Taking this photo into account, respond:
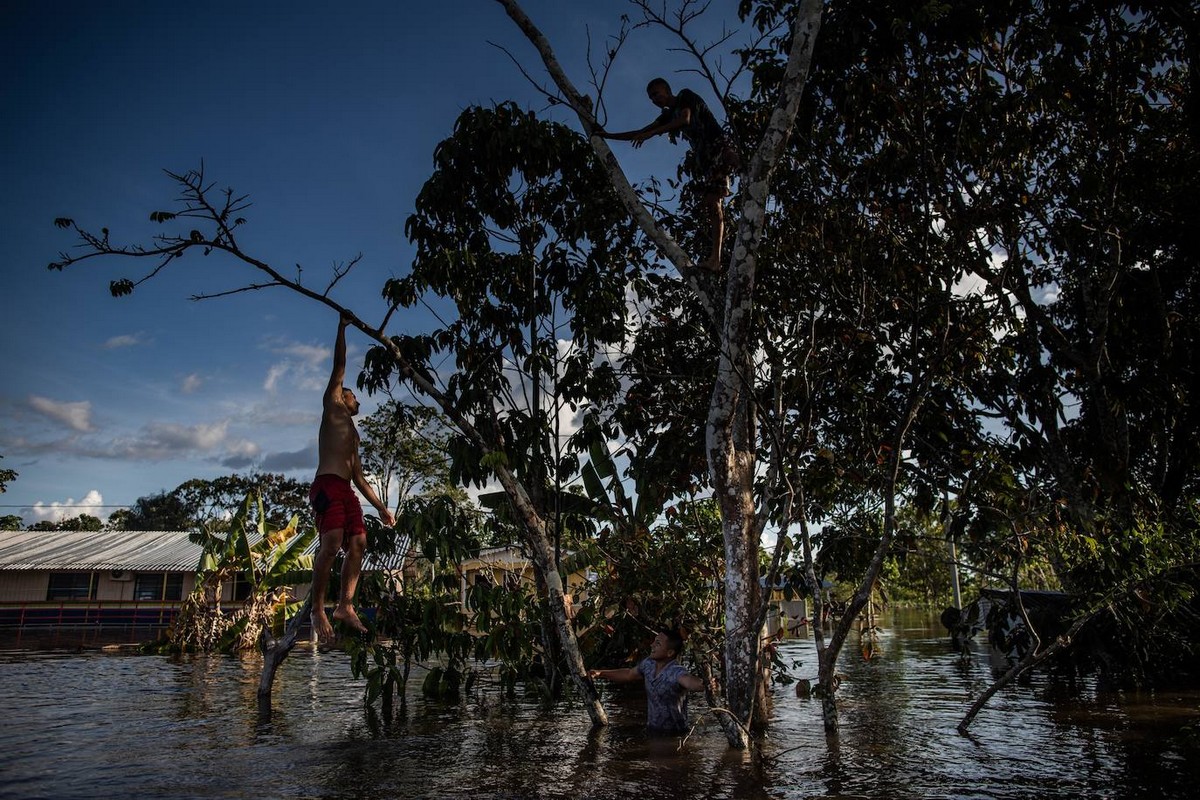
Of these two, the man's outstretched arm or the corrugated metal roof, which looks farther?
the corrugated metal roof

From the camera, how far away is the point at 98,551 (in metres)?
29.0

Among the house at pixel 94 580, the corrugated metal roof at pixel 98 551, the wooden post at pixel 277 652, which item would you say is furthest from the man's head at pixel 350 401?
the corrugated metal roof at pixel 98 551

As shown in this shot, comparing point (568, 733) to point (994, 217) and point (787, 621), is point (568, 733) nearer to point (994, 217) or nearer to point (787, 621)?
point (994, 217)

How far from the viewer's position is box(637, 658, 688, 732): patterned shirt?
691cm

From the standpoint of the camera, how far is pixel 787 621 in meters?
27.2

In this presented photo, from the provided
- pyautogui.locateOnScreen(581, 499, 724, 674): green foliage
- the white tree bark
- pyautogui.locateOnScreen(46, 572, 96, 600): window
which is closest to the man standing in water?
pyautogui.locateOnScreen(581, 499, 724, 674): green foliage

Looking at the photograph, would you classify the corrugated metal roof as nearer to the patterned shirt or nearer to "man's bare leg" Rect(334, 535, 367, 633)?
Result: "man's bare leg" Rect(334, 535, 367, 633)

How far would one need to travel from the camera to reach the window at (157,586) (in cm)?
2997

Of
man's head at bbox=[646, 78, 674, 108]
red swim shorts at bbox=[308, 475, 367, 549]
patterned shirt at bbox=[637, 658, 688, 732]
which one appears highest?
man's head at bbox=[646, 78, 674, 108]

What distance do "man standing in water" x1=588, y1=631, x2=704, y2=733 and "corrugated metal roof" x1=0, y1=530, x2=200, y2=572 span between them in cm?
2364

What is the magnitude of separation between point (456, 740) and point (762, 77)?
747 cm

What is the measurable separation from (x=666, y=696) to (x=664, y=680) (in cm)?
17

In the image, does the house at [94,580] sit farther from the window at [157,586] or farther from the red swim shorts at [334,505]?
the red swim shorts at [334,505]

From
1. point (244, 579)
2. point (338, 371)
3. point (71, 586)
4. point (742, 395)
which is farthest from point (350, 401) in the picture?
point (71, 586)
